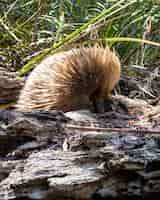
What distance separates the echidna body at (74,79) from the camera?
243 cm

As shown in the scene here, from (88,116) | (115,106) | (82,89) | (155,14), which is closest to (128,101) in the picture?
(115,106)

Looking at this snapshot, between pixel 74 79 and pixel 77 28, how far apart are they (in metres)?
0.81

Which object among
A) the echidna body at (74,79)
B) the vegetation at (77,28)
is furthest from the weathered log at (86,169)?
the vegetation at (77,28)

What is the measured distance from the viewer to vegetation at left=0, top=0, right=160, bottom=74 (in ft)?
9.30

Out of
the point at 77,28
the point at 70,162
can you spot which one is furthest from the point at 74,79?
the point at 70,162

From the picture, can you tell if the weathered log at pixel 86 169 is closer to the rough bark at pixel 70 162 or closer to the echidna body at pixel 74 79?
the rough bark at pixel 70 162

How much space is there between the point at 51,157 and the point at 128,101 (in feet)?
3.32

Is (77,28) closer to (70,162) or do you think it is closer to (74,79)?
(74,79)

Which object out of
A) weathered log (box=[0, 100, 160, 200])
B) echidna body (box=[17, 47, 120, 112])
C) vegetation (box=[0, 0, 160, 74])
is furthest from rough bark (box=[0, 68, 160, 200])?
vegetation (box=[0, 0, 160, 74])

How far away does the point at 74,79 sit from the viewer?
2.46m

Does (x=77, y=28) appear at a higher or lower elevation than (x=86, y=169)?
higher

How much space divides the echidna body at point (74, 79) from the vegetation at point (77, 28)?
20 cm

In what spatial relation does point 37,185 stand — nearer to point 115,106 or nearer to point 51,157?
point 51,157

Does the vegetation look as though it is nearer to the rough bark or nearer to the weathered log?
the rough bark
